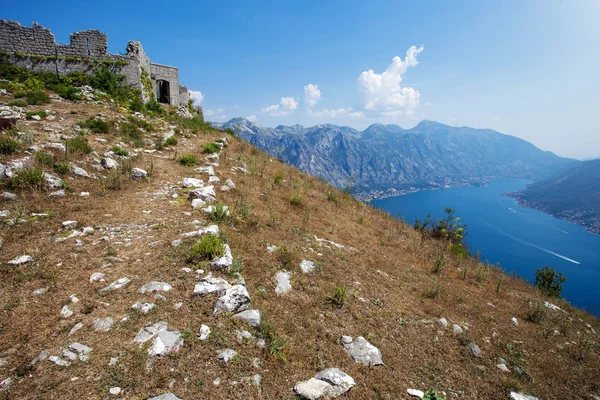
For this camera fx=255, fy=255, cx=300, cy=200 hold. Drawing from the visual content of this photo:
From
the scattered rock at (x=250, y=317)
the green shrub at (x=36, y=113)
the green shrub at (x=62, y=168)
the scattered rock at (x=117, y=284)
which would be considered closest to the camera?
the scattered rock at (x=250, y=317)

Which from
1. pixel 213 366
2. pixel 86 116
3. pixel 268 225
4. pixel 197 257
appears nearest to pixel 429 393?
pixel 213 366

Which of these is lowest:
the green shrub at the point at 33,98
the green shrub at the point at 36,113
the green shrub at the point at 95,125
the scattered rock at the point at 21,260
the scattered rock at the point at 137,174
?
the scattered rock at the point at 21,260

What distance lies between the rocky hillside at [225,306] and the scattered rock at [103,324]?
2 centimetres

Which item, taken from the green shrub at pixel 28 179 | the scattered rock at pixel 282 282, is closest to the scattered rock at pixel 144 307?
the scattered rock at pixel 282 282

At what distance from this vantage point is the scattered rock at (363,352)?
14.4 ft

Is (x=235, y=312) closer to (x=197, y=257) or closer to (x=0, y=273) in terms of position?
(x=197, y=257)

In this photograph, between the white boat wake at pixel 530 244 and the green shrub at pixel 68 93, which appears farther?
the white boat wake at pixel 530 244

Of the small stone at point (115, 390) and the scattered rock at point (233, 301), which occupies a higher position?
the scattered rock at point (233, 301)

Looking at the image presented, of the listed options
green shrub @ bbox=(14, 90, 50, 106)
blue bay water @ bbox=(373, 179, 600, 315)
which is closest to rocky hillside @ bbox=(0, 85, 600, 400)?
green shrub @ bbox=(14, 90, 50, 106)

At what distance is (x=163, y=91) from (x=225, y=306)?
3054cm

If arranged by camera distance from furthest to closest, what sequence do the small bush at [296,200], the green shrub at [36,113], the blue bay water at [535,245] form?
1. the blue bay water at [535,245]
2. the green shrub at [36,113]
3. the small bush at [296,200]

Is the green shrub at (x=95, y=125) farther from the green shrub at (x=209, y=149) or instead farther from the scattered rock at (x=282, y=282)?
the scattered rock at (x=282, y=282)

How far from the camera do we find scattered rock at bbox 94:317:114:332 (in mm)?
3609

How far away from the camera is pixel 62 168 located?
312 inches
